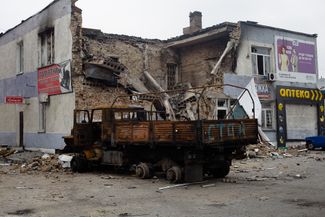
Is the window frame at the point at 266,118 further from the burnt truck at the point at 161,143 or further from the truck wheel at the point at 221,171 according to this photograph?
the truck wheel at the point at 221,171

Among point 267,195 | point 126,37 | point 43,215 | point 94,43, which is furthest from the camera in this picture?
point 126,37

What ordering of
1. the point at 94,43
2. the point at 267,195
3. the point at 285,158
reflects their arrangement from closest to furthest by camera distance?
the point at 267,195
the point at 285,158
the point at 94,43

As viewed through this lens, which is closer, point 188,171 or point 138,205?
point 138,205

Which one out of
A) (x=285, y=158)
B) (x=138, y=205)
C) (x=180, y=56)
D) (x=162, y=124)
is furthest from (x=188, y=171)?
(x=180, y=56)

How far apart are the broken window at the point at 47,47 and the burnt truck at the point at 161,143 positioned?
25.1ft

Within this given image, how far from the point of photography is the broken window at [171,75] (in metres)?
26.2

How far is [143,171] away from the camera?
12.7 meters

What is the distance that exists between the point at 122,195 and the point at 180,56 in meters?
17.7

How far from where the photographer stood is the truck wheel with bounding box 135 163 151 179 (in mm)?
12688

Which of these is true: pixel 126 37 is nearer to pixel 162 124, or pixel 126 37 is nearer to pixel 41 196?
pixel 162 124

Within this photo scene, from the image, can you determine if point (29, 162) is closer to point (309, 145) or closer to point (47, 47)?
point (47, 47)

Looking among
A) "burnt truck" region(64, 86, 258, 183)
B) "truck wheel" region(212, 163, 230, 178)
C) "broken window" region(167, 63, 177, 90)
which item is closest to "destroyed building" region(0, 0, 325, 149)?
"broken window" region(167, 63, 177, 90)

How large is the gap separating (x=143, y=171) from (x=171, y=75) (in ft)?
46.9

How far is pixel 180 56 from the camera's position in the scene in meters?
26.6
